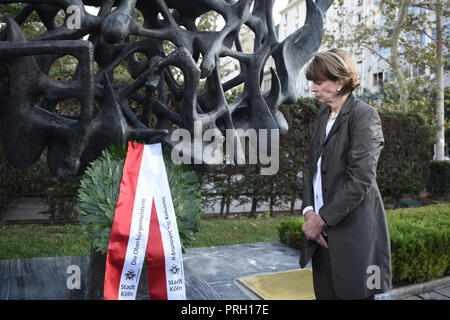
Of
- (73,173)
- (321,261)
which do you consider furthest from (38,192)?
(321,261)

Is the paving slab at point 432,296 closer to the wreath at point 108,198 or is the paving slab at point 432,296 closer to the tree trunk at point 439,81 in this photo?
the wreath at point 108,198

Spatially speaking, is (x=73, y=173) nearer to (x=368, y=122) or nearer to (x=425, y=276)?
(x=368, y=122)

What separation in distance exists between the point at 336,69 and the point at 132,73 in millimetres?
2513

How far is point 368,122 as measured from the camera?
87.2 inches

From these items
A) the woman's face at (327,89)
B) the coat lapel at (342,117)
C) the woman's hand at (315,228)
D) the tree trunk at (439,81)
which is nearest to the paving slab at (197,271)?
the woman's hand at (315,228)

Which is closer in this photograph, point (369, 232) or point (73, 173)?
point (369, 232)

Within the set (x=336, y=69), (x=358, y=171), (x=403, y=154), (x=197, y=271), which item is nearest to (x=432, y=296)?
(x=197, y=271)

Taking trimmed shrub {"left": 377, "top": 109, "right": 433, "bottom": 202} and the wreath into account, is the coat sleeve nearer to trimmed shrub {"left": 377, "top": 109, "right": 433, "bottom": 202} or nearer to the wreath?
the wreath

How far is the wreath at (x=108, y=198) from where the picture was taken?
2973mm

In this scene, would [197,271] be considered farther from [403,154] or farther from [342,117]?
[403,154]

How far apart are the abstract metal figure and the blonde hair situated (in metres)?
1.19

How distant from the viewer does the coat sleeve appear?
7.02ft

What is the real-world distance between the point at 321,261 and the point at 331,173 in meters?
0.61

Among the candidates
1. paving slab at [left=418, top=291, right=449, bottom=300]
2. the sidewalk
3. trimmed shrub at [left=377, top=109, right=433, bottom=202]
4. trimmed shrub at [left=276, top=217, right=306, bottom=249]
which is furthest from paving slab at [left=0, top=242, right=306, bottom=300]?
trimmed shrub at [left=377, top=109, right=433, bottom=202]
